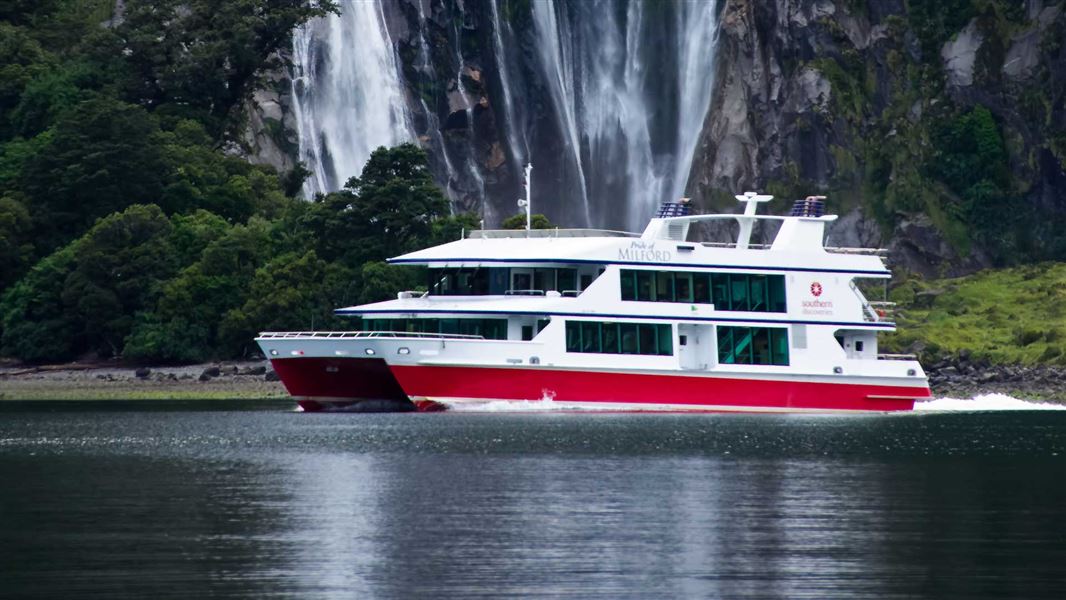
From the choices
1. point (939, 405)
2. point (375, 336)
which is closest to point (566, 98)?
point (939, 405)

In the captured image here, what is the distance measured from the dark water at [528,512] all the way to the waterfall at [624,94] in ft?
211

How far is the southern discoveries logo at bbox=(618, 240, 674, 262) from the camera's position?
67.9m

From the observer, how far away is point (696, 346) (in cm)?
6988

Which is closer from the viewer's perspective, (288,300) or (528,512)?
(528,512)

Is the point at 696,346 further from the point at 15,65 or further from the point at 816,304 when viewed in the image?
Answer: the point at 15,65

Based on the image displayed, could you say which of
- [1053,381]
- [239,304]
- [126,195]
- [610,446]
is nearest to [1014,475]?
[610,446]

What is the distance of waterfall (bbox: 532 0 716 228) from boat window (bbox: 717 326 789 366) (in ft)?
179

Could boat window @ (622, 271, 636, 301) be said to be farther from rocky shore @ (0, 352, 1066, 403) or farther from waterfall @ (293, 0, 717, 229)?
waterfall @ (293, 0, 717, 229)

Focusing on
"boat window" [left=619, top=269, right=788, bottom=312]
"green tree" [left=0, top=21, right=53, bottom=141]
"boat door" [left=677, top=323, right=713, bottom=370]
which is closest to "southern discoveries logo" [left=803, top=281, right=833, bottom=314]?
"boat window" [left=619, top=269, right=788, bottom=312]

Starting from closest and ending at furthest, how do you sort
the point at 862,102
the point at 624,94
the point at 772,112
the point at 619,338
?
the point at 619,338, the point at 862,102, the point at 772,112, the point at 624,94

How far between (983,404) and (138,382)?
33070 mm

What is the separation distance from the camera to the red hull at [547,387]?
66500 mm

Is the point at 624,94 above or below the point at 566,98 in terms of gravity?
above

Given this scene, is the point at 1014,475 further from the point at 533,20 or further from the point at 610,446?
the point at 533,20
